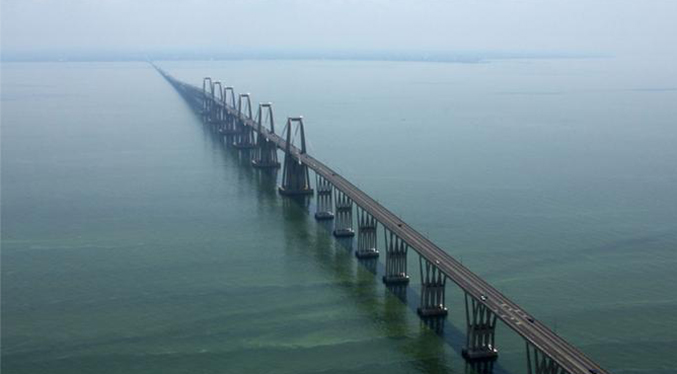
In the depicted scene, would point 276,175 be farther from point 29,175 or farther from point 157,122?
point 157,122

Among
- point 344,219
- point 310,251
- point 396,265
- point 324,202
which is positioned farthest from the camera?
point 324,202

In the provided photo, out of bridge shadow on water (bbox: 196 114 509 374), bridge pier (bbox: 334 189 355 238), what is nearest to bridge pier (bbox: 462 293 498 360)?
bridge shadow on water (bbox: 196 114 509 374)

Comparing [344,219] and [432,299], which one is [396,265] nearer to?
[432,299]

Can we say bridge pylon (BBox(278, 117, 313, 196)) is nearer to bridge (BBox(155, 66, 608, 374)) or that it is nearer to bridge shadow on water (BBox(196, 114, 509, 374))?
bridge (BBox(155, 66, 608, 374))

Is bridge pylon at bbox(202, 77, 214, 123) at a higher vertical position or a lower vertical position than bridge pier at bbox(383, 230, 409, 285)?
higher

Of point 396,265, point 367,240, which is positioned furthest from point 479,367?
point 367,240

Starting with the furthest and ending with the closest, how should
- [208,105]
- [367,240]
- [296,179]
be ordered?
1. [208,105]
2. [296,179]
3. [367,240]

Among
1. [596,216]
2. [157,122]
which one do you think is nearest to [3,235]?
[596,216]
